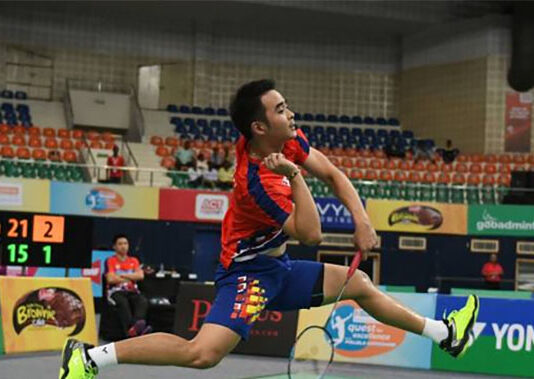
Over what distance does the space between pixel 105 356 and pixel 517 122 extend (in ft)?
90.5

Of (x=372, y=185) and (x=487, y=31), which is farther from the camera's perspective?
(x=487, y=31)

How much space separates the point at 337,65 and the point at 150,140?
8.77 meters

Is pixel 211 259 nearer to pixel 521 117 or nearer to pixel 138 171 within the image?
pixel 138 171

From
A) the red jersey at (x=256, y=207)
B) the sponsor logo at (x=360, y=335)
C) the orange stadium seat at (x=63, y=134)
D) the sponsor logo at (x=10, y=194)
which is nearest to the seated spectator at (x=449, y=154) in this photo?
the orange stadium seat at (x=63, y=134)

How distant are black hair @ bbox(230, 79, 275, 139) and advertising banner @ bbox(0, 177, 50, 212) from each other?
16.9 m

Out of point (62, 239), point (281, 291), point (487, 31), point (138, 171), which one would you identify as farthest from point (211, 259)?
point (281, 291)

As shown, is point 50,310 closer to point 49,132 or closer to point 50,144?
point 50,144

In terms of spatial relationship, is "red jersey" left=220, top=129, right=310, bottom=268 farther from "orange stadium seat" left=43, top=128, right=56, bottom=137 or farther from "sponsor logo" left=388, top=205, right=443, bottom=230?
"orange stadium seat" left=43, top=128, right=56, bottom=137

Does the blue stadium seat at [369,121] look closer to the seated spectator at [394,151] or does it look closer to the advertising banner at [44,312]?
the seated spectator at [394,151]

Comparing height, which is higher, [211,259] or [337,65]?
[337,65]

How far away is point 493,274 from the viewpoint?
24656mm

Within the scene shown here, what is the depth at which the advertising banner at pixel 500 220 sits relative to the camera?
2491 cm

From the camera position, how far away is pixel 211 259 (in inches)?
990

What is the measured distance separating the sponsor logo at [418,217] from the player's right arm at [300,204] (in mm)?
19231
